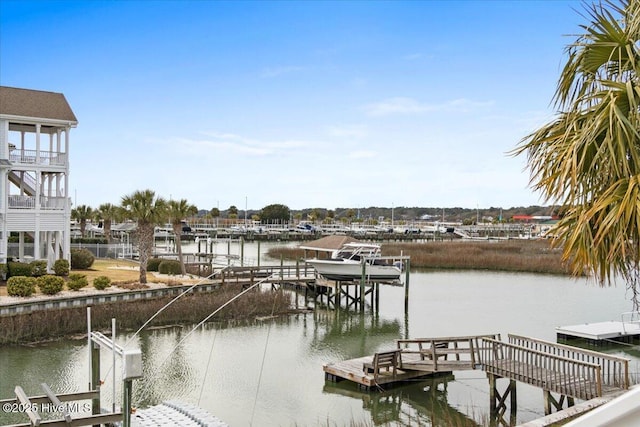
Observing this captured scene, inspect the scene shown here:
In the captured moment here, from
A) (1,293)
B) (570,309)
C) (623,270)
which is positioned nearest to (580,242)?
(623,270)

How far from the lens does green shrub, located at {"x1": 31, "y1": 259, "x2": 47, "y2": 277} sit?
94.3 feet

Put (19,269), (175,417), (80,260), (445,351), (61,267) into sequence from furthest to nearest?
(80,260), (61,267), (19,269), (445,351), (175,417)

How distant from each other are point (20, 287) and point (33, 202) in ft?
28.7

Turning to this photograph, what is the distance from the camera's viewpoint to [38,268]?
29.0 m

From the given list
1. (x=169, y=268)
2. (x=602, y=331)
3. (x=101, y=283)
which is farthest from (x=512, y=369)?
(x=169, y=268)

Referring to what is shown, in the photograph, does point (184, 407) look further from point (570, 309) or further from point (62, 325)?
point (570, 309)

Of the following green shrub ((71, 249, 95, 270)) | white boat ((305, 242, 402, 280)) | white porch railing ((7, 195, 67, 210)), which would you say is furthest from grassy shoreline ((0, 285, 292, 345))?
white porch railing ((7, 195, 67, 210))

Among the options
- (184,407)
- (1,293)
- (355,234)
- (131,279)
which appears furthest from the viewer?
(355,234)

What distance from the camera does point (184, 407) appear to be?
1310 centimetres

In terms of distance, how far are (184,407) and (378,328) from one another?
15584mm

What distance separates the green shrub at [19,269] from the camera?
28.2m

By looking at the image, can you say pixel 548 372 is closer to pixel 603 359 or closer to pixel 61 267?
pixel 603 359

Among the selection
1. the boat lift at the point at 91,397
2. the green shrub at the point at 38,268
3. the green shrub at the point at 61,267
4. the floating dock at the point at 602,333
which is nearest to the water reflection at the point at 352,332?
the floating dock at the point at 602,333

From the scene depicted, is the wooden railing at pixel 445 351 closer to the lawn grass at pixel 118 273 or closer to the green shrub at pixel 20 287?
the green shrub at pixel 20 287
